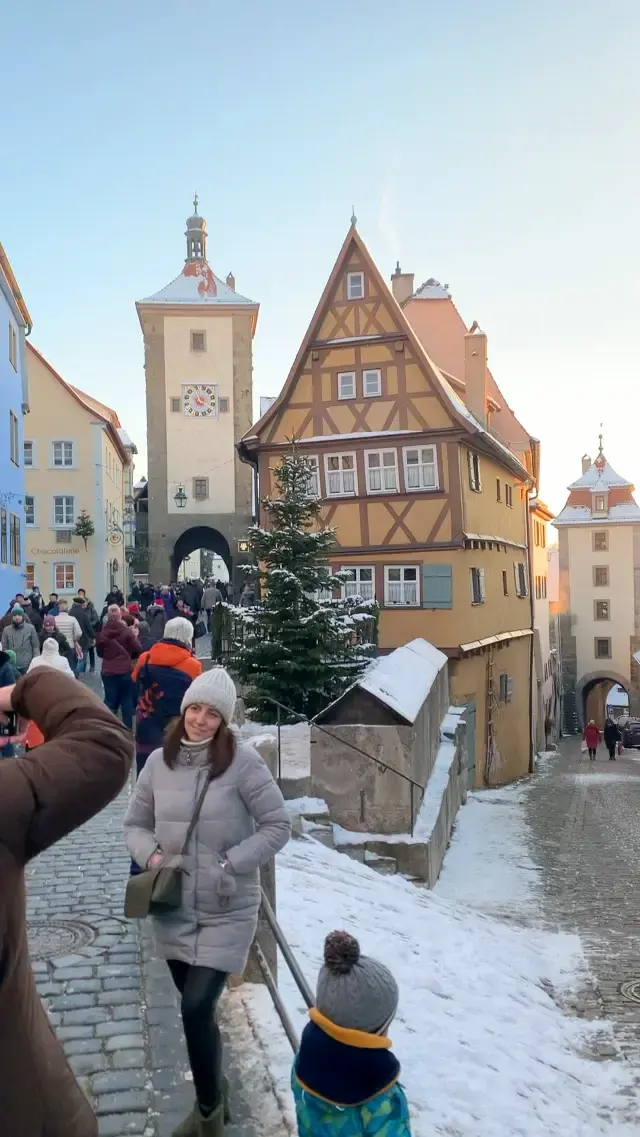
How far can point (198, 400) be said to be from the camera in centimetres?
4175

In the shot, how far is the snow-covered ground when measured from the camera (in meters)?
5.57

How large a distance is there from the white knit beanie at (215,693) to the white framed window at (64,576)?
35.4 m

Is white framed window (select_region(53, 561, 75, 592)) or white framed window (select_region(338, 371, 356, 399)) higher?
white framed window (select_region(338, 371, 356, 399))

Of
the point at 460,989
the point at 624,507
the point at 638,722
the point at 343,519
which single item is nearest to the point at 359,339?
the point at 343,519

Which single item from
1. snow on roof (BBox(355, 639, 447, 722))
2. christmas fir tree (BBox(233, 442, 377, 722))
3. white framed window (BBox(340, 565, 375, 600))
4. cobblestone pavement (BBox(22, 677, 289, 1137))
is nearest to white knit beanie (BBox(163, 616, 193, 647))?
cobblestone pavement (BBox(22, 677, 289, 1137))

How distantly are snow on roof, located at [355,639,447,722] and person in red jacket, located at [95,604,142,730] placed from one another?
2.82 metres

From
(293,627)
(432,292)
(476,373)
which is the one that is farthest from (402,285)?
(293,627)

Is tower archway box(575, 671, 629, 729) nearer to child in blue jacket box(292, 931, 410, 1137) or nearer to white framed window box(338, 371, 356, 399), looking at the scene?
white framed window box(338, 371, 356, 399)

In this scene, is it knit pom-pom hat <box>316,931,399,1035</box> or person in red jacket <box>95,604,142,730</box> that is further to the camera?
person in red jacket <box>95,604,142,730</box>

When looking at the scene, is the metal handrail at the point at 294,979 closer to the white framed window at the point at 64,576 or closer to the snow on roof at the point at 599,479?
the white framed window at the point at 64,576

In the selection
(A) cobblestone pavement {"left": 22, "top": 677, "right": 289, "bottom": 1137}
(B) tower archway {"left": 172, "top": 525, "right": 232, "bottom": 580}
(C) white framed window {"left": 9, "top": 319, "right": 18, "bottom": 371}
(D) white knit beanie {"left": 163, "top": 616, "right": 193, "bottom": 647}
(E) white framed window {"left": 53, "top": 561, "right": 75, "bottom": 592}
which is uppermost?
(C) white framed window {"left": 9, "top": 319, "right": 18, "bottom": 371}

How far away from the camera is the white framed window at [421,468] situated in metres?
23.4

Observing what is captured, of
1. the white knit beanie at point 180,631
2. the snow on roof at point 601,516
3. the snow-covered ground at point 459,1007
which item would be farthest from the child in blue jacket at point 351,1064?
the snow on roof at point 601,516

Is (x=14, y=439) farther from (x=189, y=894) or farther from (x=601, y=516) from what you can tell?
(x=601, y=516)
